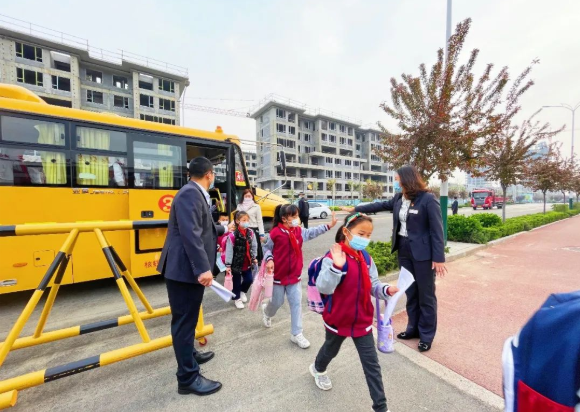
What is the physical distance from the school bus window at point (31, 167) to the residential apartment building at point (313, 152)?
4445 centimetres

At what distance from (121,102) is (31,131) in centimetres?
3743

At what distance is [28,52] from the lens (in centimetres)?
2806

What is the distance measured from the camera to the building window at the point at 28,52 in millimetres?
27547

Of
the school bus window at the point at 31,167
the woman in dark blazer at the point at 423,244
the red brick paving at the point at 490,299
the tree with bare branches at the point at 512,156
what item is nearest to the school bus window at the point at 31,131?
the school bus window at the point at 31,167

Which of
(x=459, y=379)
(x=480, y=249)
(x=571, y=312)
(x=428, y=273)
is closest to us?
(x=571, y=312)

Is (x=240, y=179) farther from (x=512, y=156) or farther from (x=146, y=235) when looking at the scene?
(x=512, y=156)

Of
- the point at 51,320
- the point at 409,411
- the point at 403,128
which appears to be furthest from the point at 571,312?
the point at 403,128

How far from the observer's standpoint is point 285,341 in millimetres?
3137

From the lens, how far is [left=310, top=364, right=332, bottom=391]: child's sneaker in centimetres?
232

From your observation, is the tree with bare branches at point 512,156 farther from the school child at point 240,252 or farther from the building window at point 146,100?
the building window at point 146,100

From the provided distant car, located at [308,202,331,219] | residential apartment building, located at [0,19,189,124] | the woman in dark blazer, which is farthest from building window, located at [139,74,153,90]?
the woman in dark blazer

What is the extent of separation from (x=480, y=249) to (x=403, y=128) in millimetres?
4804

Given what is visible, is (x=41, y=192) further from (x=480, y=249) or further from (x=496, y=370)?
(x=480, y=249)

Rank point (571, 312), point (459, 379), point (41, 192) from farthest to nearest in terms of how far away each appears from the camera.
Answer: point (41, 192), point (459, 379), point (571, 312)
